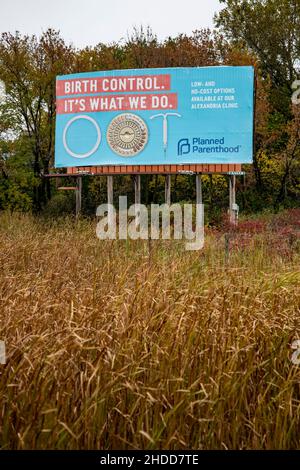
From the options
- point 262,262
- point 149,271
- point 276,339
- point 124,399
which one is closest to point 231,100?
point 262,262

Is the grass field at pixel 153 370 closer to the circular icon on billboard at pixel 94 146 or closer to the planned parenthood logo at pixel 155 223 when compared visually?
the planned parenthood logo at pixel 155 223

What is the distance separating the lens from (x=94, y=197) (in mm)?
27422

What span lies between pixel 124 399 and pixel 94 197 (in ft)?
75.7

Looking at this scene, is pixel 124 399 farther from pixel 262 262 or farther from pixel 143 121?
pixel 143 121

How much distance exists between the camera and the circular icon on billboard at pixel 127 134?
20344mm

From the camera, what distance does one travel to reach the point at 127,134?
20.5 m

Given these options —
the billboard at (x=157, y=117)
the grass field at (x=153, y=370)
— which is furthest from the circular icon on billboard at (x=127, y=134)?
the grass field at (x=153, y=370)

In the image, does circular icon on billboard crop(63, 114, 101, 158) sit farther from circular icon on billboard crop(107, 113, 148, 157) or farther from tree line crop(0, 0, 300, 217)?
tree line crop(0, 0, 300, 217)

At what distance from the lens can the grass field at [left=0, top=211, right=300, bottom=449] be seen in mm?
4246

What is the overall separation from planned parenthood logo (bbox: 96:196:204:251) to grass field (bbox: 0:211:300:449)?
16.7ft

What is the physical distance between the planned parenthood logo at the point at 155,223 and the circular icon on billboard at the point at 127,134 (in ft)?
5.35

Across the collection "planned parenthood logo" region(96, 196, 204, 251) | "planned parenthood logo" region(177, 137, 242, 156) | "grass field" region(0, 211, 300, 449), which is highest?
"planned parenthood logo" region(177, 137, 242, 156)

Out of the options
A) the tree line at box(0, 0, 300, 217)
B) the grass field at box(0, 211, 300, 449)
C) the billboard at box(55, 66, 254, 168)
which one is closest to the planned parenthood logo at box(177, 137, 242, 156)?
the billboard at box(55, 66, 254, 168)

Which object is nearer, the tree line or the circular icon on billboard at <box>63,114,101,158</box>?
the circular icon on billboard at <box>63,114,101,158</box>
